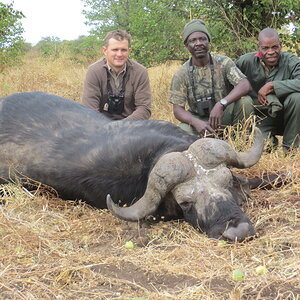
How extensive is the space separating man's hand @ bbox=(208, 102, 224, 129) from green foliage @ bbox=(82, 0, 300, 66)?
214 centimetres

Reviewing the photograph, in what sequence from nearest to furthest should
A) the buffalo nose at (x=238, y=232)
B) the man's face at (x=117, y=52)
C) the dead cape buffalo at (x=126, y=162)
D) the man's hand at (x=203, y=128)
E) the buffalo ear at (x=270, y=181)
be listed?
the buffalo nose at (x=238, y=232)
the dead cape buffalo at (x=126, y=162)
the buffalo ear at (x=270, y=181)
the man's hand at (x=203, y=128)
the man's face at (x=117, y=52)

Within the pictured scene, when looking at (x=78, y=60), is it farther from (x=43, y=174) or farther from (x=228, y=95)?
(x=43, y=174)

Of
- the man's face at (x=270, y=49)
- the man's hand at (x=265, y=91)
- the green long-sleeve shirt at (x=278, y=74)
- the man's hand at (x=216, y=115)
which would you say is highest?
the man's face at (x=270, y=49)

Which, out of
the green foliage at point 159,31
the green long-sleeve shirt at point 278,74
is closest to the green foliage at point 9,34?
the green foliage at point 159,31

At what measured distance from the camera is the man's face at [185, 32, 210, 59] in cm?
586

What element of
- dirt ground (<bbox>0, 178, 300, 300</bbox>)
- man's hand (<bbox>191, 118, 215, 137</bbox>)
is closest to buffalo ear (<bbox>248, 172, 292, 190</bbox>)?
dirt ground (<bbox>0, 178, 300, 300</bbox>)

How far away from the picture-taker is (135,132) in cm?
410

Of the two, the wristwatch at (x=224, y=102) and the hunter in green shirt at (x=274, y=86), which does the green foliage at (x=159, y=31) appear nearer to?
the hunter in green shirt at (x=274, y=86)

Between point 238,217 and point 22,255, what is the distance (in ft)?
4.72

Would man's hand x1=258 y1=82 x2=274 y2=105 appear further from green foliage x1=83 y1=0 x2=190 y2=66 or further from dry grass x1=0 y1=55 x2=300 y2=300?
green foliage x1=83 y1=0 x2=190 y2=66

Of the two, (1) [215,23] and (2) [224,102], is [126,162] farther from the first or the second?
(1) [215,23]

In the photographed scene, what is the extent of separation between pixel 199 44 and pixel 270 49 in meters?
0.89

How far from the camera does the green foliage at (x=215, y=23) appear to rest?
756 cm

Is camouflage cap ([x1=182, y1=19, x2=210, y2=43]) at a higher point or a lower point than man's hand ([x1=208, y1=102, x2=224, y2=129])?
higher
